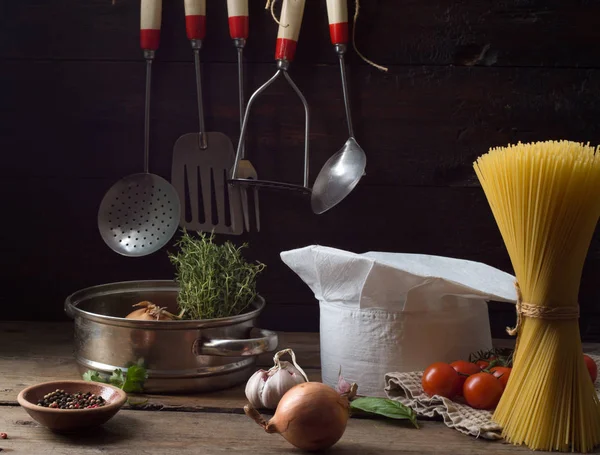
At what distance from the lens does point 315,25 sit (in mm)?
1419

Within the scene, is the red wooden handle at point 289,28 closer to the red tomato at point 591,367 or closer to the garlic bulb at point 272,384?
the garlic bulb at point 272,384

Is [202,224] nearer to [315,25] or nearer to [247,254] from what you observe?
[247,254]

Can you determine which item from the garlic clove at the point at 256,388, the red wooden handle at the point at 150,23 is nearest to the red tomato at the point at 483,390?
the garlic clove at the point at 256,388

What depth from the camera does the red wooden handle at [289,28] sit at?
1351mm

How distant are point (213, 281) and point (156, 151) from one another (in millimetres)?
412

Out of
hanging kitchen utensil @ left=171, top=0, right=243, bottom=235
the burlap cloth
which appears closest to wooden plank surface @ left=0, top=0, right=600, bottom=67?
hanging kitchen utensil @ left=171, top=0, right=243, bottom=235

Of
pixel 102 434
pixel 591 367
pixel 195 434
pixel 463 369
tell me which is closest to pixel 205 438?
pixel 195 434

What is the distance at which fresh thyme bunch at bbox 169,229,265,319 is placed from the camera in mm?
1135

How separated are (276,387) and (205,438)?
0.12 meters

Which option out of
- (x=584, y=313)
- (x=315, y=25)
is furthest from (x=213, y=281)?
(x=584, y=313)

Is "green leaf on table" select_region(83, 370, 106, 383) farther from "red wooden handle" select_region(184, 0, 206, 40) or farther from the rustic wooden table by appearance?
"red wooden handle" select_region(184, 0, 206, 40)

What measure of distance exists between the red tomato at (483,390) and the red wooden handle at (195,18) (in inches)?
29.3

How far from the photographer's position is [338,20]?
1350mm

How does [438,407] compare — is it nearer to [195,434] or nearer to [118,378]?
[195,434]
